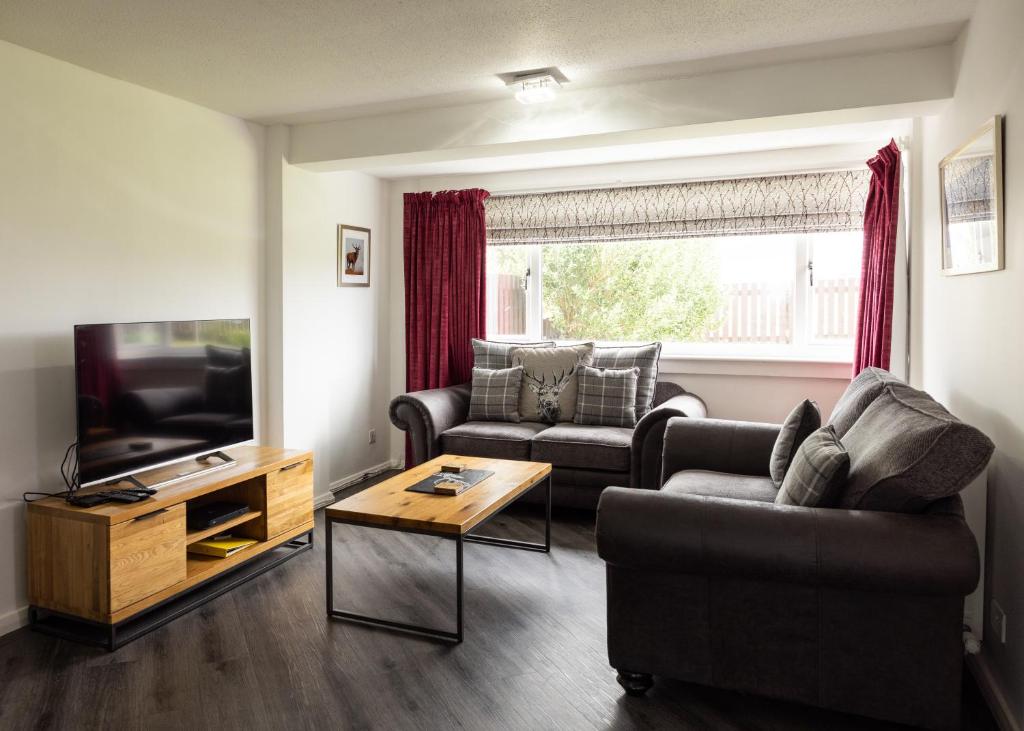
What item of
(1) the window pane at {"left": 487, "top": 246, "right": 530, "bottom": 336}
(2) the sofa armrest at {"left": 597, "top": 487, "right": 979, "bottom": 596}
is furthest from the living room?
(1) the window pane at {"left": 487, "top": 246, "right": 530, "bottom": 336}

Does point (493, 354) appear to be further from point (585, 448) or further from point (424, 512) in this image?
point (424, 512)

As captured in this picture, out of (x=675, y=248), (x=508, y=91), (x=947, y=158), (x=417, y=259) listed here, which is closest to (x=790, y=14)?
(x=947, y=158)

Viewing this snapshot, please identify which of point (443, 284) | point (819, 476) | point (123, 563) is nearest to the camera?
point (819, 476)

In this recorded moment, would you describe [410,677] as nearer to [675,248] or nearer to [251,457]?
[251,457]

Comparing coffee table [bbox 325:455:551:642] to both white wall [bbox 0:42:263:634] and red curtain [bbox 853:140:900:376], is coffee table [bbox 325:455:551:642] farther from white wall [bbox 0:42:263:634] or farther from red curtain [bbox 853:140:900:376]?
red curtain [bbox 853:140:900:376]

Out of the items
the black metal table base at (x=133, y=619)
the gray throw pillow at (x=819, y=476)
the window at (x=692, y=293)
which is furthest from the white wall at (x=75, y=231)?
the gray throw pillow at (x=819, y=476)

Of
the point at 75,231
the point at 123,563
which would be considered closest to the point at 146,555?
the point at 123,563

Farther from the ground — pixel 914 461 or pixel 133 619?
pixel 914 461

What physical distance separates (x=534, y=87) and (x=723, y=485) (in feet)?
6.42

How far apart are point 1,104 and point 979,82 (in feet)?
11.9

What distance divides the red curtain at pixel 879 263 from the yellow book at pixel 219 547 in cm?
349

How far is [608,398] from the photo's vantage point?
14.6ft

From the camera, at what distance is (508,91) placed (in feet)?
11.3

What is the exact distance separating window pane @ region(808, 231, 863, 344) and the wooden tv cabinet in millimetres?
3559
